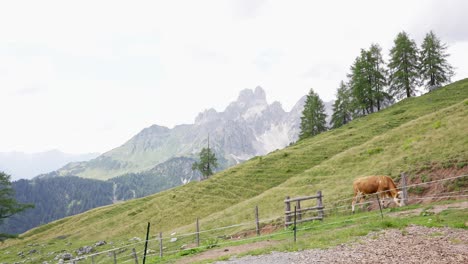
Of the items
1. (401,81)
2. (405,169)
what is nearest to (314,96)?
(401,81)

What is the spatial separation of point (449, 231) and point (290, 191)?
26752 millimetres

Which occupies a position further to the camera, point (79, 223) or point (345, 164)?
point (79, 223)

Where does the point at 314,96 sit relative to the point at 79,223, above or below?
above

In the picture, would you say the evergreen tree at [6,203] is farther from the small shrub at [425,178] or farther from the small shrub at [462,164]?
the small shrub at [462,164]

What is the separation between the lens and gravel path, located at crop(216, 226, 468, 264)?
1169 cm

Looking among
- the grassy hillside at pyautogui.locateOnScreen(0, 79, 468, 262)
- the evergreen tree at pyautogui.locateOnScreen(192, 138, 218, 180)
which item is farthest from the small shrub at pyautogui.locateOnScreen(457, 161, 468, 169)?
the evergreen tree at pyautogui.locateOnScreen(192, 138, 218, 180)

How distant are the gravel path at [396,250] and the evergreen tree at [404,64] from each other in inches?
2759

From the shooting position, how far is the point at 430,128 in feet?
129

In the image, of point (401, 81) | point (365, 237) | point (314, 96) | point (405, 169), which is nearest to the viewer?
point (365, 237)

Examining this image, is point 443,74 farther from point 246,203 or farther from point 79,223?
point 79,223

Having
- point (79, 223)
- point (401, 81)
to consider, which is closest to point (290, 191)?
point (401, 81)

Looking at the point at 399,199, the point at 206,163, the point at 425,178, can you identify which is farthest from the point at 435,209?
the point at 206,163

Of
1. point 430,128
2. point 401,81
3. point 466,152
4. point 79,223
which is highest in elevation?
point 401,81

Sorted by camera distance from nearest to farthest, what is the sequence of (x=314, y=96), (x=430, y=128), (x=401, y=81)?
1. (x=430, y=128)
2. (x=401, y=81)
3. (x=314, y=96)
